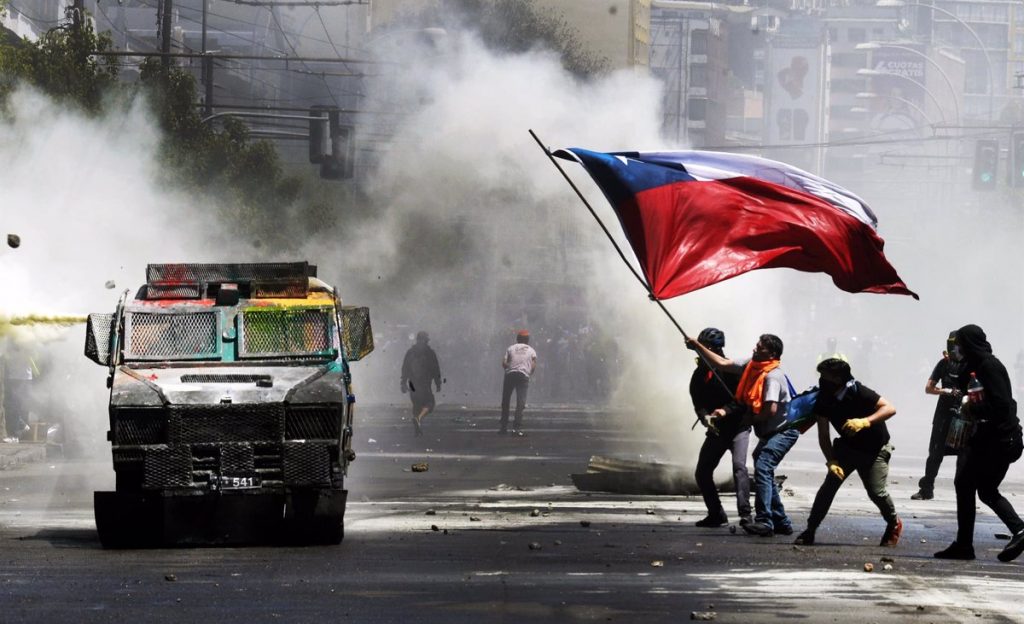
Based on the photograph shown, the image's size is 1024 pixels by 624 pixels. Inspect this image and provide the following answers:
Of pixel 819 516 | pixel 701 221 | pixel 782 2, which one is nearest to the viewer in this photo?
pixel 819 516

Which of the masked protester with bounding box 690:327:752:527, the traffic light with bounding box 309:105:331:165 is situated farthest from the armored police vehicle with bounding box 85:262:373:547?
the traffic light with bounding box 309:105:331:165

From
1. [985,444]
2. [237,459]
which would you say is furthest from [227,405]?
[985,444]

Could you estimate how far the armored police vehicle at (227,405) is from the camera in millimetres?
12844

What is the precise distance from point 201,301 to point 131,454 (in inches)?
72.5

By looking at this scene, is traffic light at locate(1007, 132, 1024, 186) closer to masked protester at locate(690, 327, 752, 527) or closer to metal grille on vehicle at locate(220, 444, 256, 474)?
masked protester at locate(690, 327, 752, 527)

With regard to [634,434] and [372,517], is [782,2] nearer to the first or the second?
[634,434]

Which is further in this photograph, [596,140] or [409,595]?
[596,140]

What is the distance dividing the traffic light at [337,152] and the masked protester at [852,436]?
734 inches

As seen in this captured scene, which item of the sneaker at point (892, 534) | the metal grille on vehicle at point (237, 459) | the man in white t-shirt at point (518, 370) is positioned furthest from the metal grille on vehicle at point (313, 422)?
the man in white t-shirt at point (518, 370)

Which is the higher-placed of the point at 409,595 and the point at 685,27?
the point at 685,27

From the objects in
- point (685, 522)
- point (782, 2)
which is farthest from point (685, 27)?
point (685, 522)

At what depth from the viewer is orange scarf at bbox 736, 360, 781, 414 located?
1432cm

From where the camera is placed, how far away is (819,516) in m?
13.3

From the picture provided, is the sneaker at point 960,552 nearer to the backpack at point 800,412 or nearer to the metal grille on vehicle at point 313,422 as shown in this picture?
the backpack at point 800,412
